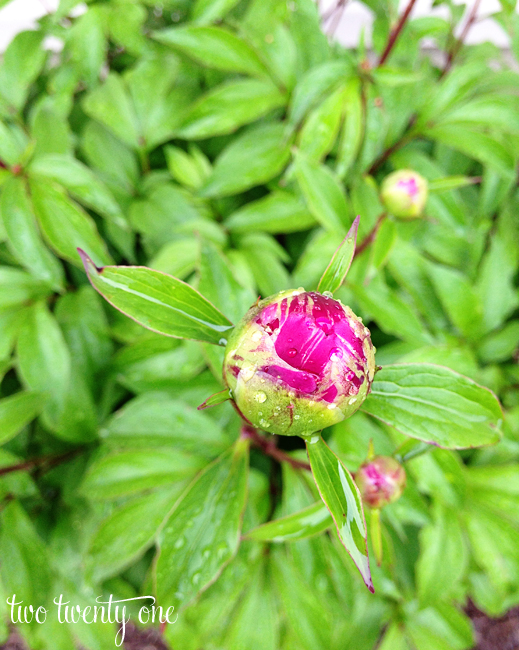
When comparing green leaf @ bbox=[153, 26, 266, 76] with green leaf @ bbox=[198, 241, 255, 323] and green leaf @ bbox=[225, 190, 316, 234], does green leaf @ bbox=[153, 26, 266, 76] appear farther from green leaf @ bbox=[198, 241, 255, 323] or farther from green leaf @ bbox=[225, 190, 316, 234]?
green leaf @ bbox=[198, 241, 255, 323]

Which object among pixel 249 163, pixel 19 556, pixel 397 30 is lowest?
pixel 19 556

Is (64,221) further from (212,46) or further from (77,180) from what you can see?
(212,46)

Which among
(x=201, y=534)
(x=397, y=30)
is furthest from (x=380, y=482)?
→ (x=397, y=30)

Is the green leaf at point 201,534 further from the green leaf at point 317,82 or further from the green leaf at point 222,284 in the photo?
the green leaf at point 317,82

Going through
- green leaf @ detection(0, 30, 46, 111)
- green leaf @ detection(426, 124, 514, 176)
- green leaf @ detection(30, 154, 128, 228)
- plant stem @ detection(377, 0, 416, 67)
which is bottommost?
green leaf @ detection(30, 154, 128, 228)

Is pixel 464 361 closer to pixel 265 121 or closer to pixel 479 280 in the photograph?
pixel 479 280

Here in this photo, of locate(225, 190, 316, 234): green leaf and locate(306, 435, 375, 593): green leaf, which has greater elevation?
locate(306, 435, 375, 593): green leaf

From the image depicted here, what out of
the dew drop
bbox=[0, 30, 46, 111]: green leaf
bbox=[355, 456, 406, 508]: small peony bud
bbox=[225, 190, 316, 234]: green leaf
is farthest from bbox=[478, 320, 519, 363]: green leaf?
bbox=[0, 30, 46, 111]: green leaf

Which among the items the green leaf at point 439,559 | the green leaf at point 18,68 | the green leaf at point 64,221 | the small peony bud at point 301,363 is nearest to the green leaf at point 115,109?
the green leaf at point 18,68
